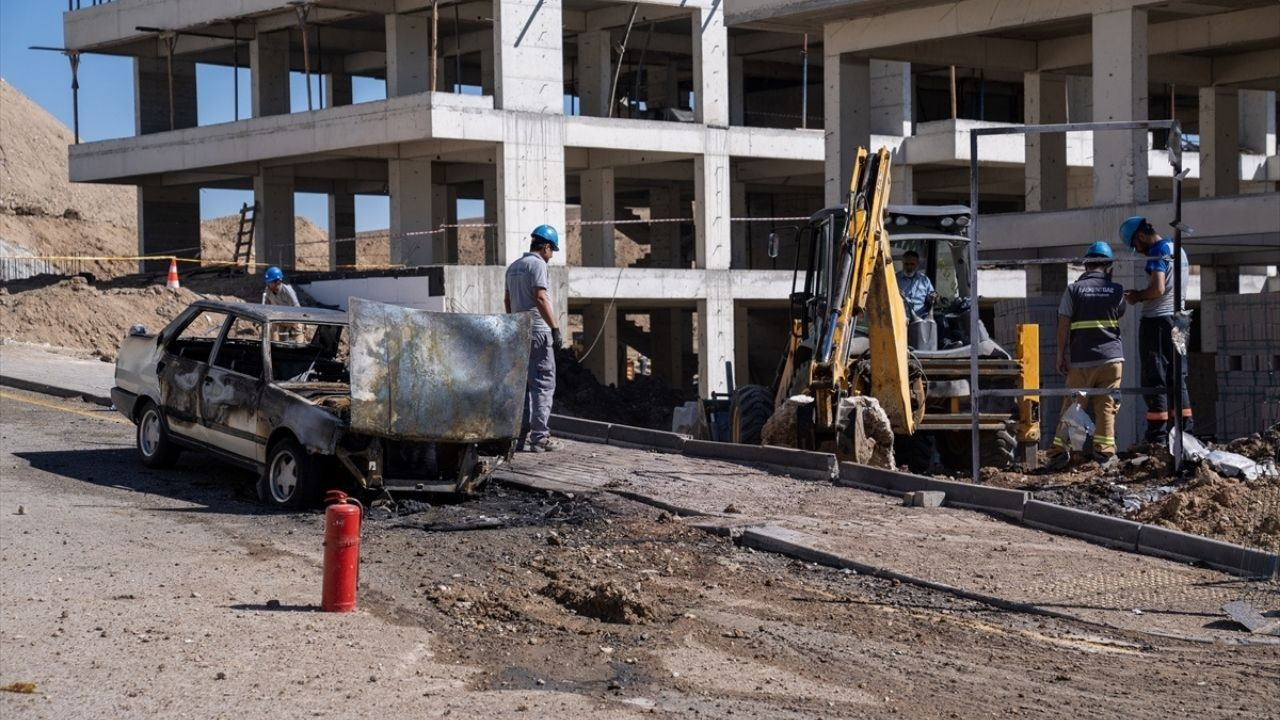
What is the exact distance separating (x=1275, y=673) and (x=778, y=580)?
3.07 metres

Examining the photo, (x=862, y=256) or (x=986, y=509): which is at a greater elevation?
(x=862, y=256)

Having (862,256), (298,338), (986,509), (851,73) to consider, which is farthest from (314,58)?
(986,509)

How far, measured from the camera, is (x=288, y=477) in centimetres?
1223

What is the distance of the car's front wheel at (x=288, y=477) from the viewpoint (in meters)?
12.0

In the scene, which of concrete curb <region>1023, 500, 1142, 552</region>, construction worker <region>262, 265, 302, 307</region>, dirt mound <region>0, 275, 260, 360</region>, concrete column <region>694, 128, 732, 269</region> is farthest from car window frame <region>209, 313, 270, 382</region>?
concrete column <region>694, 128, 732, 269</region>

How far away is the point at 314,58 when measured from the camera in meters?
44.8

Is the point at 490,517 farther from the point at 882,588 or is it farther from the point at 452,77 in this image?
the point at 452,77

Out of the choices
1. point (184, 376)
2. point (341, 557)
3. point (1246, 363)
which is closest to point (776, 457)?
point (184, 376)

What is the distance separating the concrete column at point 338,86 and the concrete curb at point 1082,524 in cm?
3771

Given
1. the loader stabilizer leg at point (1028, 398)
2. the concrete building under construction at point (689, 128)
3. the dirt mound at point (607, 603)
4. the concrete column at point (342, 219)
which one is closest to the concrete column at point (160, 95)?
the concrete building under construction at point (689, 128)

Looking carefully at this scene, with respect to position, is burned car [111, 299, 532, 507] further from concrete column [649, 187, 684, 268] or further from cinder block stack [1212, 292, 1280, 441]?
concrete column [649, 187, 684, 268]

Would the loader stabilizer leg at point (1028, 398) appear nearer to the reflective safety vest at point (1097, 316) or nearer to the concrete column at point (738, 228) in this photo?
the reflective safety vest at point (1097, 316)

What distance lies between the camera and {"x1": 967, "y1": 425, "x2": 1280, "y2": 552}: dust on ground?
1084cm

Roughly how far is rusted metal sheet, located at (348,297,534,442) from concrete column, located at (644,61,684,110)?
3196 centimetres
